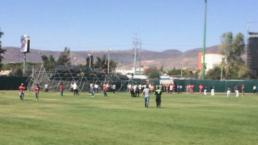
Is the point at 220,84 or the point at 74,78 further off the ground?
the point at 74,78

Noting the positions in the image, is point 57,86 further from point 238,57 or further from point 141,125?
point 238,57

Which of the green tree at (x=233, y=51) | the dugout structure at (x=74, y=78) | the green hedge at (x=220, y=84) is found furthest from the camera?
the green tree at (x=233, y=51)

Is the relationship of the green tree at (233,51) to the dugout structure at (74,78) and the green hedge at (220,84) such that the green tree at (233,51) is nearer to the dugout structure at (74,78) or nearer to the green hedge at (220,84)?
the green hedge at (220,84)

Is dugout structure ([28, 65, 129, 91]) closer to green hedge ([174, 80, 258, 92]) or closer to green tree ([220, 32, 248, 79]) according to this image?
green hedge ([174, 80, 258, 92])

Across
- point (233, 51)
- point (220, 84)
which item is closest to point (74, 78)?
point (220, 84)

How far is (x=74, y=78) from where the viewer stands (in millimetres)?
95562

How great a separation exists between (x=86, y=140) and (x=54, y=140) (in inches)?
41.4

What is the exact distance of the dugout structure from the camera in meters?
93.4

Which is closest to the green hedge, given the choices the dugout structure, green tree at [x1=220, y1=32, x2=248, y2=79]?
the dugout structure

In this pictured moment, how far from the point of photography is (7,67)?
600 ft

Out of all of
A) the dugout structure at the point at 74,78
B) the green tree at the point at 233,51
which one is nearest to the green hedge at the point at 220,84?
the dugout structure at the point at 74,78

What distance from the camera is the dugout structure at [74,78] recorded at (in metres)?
93.4

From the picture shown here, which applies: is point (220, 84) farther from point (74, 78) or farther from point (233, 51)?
point (233, 51)

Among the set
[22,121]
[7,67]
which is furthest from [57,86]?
[7,67]
